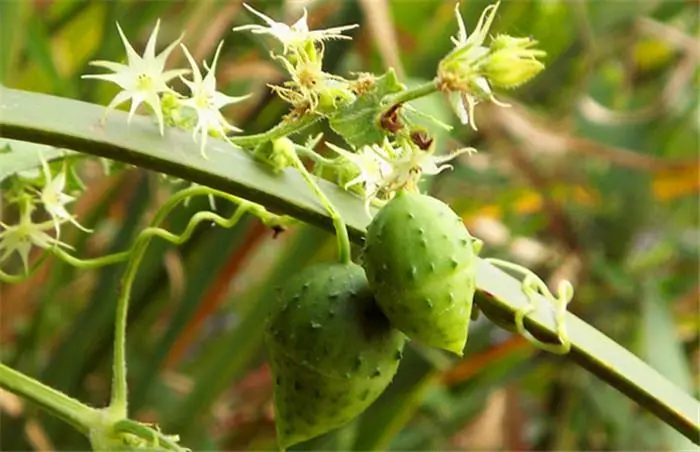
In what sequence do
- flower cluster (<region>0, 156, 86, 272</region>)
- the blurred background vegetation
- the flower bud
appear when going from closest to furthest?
the flower bud → flower cluster (<region>0, 156, 86, 272</region>) → the blurred background vegetation

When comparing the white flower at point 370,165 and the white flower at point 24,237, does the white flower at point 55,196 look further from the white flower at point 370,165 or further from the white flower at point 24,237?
the white flower at point 370,165

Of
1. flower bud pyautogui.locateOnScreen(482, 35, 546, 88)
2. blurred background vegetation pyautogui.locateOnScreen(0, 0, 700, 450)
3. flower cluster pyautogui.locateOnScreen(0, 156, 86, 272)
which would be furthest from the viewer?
blurred background vegetation pyautogui.locateOnScreen(0, 0, 700, 450)

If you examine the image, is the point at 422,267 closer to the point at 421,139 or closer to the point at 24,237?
the point at 421,139

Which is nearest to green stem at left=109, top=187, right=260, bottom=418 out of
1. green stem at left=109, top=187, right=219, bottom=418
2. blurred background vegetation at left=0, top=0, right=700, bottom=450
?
green stem at left=109, top=187, right=219, bottom=418

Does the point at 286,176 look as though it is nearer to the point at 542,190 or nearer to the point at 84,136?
the point at 84,136

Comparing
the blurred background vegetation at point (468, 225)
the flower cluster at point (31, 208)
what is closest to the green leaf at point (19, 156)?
the flower cluster at point (31, 208)

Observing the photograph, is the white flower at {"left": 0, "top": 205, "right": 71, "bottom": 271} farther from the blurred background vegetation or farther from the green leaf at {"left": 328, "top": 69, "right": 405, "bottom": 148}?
the blurred background vegetation

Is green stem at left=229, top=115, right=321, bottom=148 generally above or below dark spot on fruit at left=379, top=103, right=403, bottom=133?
above

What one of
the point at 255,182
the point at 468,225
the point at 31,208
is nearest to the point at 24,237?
the point at 31,208
